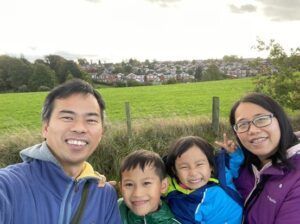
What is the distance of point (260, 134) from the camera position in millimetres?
2797

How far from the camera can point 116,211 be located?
98.0 inches

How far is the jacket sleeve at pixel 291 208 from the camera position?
2479 mm

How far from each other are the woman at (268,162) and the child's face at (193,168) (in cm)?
36

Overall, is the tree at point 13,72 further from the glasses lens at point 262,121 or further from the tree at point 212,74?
the glasses lens at point 262,121

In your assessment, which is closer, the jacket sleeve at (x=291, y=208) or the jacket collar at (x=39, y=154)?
the jacket collar at (x=39, y=154)

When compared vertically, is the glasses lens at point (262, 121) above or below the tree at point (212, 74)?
above

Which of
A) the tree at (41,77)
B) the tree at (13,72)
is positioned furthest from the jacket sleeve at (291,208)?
the tree at (13,72)

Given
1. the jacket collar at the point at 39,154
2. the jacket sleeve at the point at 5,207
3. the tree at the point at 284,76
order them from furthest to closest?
the tree at the point at 284,76 → the jacket collar at the point at 39,154 → the jacket sleeve at the point at 5,207

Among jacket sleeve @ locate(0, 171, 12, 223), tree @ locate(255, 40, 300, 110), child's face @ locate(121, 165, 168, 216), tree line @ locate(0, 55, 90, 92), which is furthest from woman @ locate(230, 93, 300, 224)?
tree line @ locate(0, 55, 90, 92)

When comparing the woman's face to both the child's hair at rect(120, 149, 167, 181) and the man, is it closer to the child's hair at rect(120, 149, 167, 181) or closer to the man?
the child's hair at rect(120, 149, 167, 181)

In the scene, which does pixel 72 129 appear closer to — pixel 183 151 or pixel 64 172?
pixel 64 172

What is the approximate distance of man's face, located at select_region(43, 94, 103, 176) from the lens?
91.4 inches

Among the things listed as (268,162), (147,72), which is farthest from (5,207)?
(147,72)

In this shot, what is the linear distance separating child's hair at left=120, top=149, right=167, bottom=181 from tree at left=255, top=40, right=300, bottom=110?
36.3 feet
